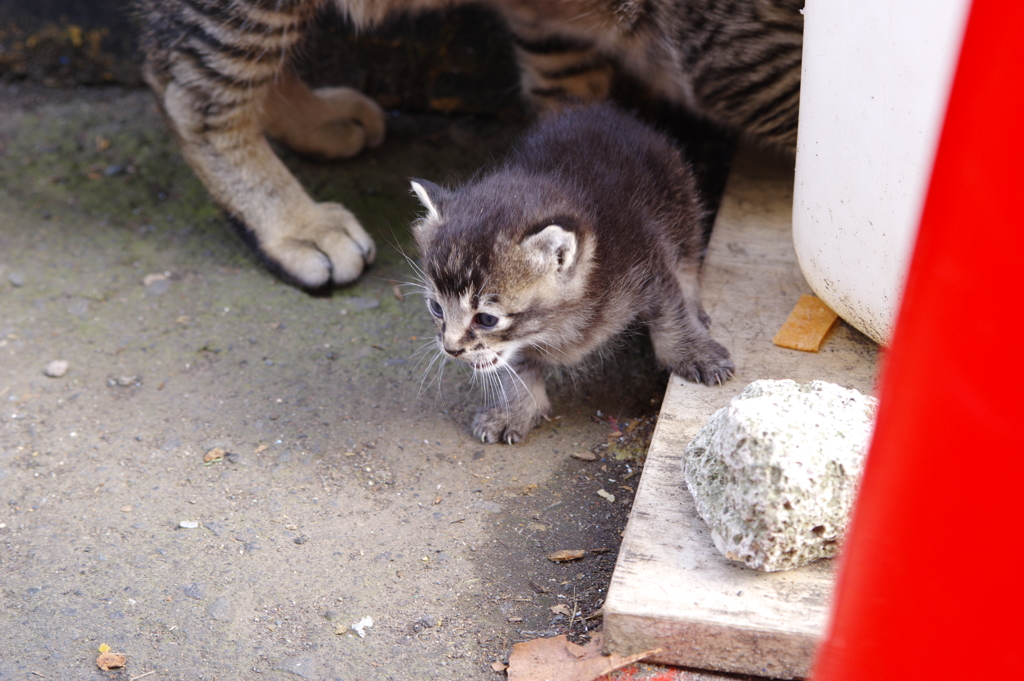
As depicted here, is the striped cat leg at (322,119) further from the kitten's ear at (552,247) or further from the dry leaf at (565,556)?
the dry leaf at (565,556)

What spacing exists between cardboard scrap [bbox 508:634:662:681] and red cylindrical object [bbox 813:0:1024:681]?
67cm

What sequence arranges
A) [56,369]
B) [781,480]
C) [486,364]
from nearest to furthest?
[781,480], [486,364], [56,369]

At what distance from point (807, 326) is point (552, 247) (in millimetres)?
750

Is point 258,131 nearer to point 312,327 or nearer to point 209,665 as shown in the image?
point 312,327

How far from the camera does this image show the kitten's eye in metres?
1.91

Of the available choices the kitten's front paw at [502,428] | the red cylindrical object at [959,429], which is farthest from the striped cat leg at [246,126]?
the red cylindrical object at [959,429]

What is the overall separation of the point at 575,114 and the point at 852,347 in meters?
0.94

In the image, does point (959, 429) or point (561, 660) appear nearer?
point (959, 429)

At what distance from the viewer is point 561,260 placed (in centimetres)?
188

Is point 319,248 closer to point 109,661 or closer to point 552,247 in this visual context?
point 552,247

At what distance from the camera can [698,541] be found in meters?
1.61

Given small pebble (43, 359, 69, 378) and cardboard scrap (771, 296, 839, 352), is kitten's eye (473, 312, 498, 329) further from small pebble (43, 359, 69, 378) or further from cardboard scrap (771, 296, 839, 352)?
small pebble (43, 359, 69, 378)

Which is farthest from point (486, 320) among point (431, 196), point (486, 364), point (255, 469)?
point (255, 469)

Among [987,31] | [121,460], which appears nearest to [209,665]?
[121,460]
